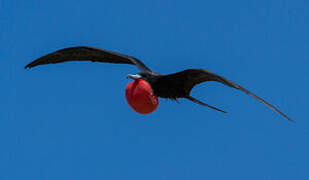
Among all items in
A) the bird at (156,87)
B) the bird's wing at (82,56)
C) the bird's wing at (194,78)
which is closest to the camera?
the bird's wing at (194,78)

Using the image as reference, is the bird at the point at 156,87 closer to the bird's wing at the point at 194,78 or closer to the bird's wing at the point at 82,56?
the bird's wing at the point at 194,78

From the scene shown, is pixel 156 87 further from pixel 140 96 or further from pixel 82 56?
pixel 82 56

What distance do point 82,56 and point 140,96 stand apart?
2066 millimetres

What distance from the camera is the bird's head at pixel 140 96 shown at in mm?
8867

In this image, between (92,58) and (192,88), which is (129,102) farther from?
(92,58)

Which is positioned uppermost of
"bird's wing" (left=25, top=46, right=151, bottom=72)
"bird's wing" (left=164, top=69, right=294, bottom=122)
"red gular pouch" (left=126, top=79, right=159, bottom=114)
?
"bird's wing" (left=25, top=46, right=151, bottom=72)

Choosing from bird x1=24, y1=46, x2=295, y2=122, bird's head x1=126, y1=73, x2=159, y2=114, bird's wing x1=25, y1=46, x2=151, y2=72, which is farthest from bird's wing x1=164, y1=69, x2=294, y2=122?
bird's wing x1=25, y1=46, x2=151, y2=72

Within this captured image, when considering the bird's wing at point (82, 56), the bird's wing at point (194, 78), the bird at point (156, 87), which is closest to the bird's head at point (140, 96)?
A: the bird at point (156, 87)

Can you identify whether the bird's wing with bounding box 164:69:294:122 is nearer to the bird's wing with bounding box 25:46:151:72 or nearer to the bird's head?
the bird's head

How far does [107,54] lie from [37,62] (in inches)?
48.5

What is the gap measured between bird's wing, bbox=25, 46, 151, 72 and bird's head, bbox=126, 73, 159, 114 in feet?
3.26

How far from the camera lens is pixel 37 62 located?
35.3ft

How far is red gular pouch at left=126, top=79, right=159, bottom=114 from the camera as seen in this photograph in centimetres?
887

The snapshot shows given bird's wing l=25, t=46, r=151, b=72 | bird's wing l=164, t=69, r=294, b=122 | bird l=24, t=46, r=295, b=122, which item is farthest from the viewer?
bird's wing l=25, t=46, r=151, b=72
